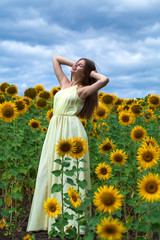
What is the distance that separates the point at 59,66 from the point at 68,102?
0.85m

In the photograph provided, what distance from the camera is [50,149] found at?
380 centimetres

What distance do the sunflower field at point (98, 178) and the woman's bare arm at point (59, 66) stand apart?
604mm

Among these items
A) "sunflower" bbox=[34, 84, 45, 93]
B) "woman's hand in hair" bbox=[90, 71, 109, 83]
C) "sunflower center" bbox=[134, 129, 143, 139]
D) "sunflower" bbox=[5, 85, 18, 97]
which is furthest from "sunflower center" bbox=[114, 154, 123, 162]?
"sunflower" bbox=[34, 84, 45, 93]

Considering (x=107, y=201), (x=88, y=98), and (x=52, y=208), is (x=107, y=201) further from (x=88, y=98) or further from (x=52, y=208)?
(x=88, y=98)

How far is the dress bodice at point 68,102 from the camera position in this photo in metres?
3.82

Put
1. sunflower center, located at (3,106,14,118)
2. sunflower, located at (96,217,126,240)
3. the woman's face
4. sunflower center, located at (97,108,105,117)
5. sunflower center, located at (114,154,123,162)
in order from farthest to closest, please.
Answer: sunflower center, located at (97,108,105,117), the woman's face, sunflower center, located at (3,106,14,118), sunflower center, located at (114,154,123,162), sunflower, located at (96,217,126,240)

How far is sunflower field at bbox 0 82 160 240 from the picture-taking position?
222 centimetres

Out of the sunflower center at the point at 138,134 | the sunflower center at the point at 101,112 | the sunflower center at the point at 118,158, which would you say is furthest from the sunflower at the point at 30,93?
the sunflower center at the point at 118,158

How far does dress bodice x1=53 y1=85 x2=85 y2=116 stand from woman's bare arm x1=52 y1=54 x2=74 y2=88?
36cm

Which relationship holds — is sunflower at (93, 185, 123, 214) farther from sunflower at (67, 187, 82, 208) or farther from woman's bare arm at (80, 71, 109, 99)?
woman's bare arm at (80, 71, 109, 99)

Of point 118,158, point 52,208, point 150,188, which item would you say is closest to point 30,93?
point 118,158

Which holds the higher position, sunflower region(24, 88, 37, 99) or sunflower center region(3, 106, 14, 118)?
sunflower region(24, 88, 37, 99)

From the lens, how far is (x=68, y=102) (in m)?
3.81

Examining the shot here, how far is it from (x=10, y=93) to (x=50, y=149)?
266 cm
